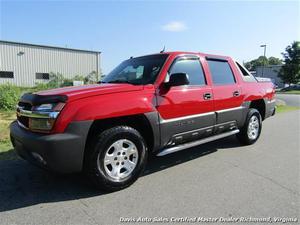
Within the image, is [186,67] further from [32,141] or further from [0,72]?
[0,72]

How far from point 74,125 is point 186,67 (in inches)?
90.2

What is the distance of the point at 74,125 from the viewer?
332cm

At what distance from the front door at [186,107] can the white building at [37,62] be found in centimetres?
2463

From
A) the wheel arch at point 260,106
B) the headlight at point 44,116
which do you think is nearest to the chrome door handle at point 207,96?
the wheel arch at point 260,106

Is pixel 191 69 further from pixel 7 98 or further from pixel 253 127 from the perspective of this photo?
pixel 7 98

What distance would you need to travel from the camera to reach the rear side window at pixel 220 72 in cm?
525

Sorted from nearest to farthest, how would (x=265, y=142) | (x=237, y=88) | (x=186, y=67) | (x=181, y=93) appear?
1. (x=181, y=93)
2. (x=186, y=67)
3. (x=237, y=88)
4. (x=265, y=142)

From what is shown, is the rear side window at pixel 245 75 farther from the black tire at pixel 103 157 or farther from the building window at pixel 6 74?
the building window at pixel 6 74

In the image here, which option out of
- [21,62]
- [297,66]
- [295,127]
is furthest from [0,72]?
[297,66]

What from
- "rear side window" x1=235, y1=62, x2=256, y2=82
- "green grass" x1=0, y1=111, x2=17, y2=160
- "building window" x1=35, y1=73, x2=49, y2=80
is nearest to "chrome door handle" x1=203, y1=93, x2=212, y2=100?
"rear side window" x1=235, y1=62, x2=256, y2=82

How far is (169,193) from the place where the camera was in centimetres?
363

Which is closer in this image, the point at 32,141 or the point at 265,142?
the point at 32,141

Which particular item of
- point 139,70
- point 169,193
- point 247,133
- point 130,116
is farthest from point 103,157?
point 247,133

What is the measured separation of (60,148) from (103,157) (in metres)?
0.58
